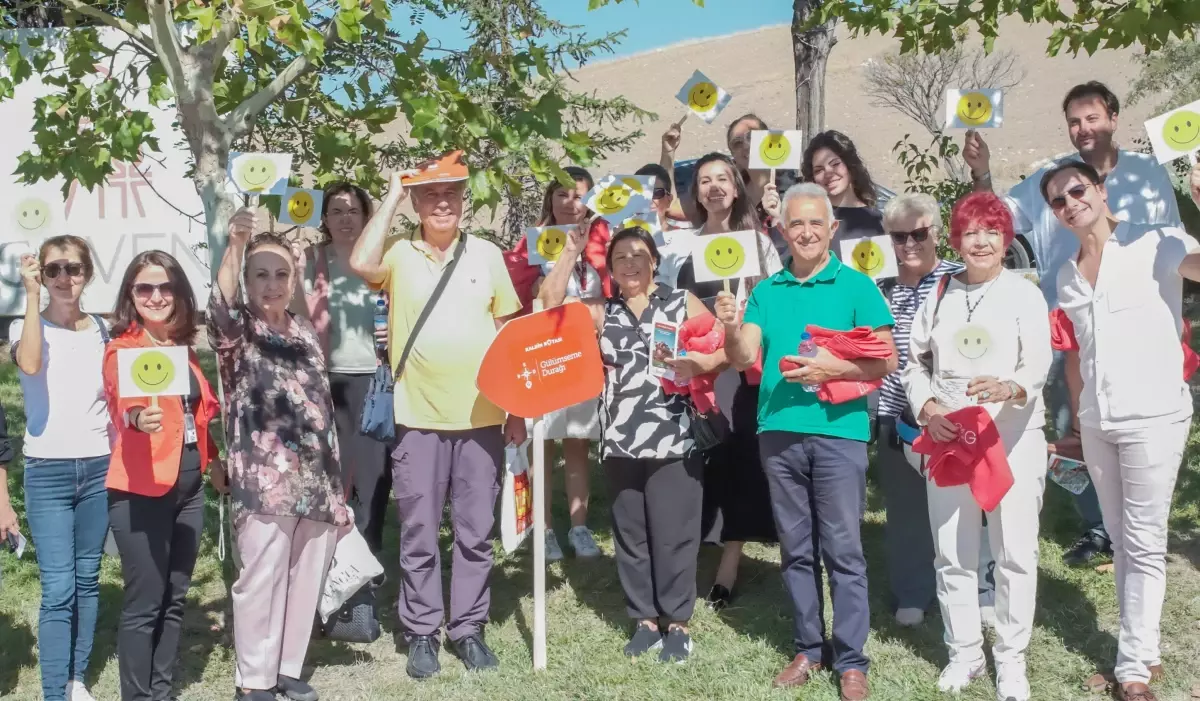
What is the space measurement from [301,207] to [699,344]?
6.22 ft

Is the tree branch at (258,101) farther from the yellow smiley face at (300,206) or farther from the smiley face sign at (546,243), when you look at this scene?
the smiley face sign at (546,243)

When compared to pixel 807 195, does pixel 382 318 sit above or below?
below

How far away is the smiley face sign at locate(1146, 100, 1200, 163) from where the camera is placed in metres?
4.13

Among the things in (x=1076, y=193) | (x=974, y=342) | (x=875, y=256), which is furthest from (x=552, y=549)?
(x=1076, y=193)

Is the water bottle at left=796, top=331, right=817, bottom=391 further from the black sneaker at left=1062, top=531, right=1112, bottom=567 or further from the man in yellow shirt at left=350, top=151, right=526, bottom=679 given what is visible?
the black sneaker at left=1062, top=531, right=1112, bottom=567

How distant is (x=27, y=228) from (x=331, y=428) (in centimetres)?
151

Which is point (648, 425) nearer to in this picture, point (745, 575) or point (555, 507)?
point (745, 575)

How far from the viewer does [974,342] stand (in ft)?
14.1

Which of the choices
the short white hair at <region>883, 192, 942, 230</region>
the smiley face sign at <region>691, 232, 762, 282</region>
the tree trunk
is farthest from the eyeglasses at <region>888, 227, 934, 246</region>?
the tree trunk

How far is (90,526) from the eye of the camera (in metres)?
4.65

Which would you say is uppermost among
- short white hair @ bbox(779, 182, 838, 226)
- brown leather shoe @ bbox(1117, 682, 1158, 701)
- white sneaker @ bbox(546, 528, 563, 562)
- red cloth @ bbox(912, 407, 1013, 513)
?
short white hair @ bbox(779, 182, 838, 226)

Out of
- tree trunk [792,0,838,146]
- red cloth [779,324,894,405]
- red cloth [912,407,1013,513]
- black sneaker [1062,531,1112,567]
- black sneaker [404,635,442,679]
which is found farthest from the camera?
tree trunk [792,0,838,146]

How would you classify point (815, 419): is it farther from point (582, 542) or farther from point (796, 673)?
point (582, 542)

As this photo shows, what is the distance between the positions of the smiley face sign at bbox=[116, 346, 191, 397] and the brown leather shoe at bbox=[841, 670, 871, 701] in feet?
9.11
